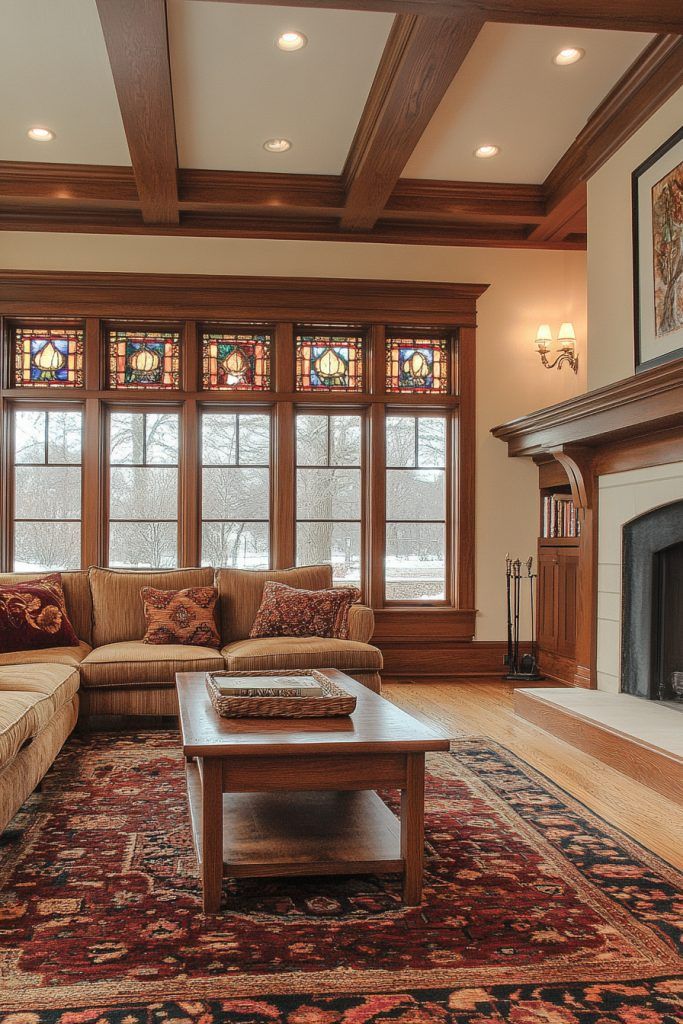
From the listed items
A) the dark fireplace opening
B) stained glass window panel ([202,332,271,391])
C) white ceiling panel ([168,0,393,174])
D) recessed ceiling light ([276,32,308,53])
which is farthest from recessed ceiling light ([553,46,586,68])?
stained glass window panel ([202,332,271,391])

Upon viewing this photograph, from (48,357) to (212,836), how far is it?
483 centimetres

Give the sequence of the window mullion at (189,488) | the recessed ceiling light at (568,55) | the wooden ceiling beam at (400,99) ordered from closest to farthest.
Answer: the wooden ceiling beam at (400,99) → the recessed ceiling light at (568,55) → the window mullion at (189,488)

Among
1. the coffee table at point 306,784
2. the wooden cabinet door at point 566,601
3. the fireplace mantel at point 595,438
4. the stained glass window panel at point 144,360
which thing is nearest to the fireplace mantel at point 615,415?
the fireplace mantel at point 595,438

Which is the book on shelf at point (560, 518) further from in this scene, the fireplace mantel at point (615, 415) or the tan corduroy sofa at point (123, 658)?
the tan corduroy sofa at point (123, 658)

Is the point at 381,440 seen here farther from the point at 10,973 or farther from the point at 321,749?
the point at 10,973

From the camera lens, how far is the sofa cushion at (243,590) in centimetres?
520

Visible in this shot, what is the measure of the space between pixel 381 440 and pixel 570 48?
9.47ft

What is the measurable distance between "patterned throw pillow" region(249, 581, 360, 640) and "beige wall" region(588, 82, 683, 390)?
6.58ft

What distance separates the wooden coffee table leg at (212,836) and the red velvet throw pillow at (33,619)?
8.78 feet

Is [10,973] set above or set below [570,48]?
below

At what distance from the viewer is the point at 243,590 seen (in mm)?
5242

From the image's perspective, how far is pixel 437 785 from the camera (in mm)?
3512

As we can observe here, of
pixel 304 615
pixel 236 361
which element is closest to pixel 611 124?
pixel 236 361

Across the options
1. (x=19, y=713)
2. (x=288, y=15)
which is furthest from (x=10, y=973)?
(x=288, y=15)
